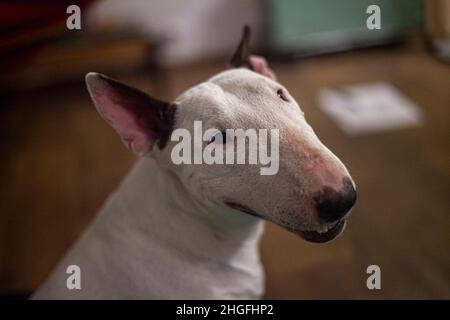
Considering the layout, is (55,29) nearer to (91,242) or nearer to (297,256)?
(91,242)

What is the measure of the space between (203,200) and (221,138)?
5.4 inches

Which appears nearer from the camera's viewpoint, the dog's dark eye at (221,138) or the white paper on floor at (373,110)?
the dog's dark eye at (221,138)

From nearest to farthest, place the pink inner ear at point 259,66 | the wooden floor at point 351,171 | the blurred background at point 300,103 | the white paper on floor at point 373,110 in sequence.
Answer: the pink inner ear at point 259,66 < the blurred background at point 300,103 < the wooden floor at point 351,171 < the white paper on floor at point 373,110

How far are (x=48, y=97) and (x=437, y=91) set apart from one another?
1898 millimetres

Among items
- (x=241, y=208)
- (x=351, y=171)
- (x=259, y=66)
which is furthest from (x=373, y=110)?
(x=241, y=208)

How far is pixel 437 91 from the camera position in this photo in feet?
5.74

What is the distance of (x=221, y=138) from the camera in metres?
0.66

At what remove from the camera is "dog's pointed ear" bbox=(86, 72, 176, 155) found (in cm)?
67

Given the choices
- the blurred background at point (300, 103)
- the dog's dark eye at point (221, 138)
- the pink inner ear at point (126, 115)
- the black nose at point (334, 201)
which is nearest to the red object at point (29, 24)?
the blurred background at point (300, 103)

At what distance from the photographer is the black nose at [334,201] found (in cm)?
60

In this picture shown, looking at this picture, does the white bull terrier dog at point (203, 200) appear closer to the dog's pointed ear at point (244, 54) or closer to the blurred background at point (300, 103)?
the dog's pointed ear at point (244, 54)

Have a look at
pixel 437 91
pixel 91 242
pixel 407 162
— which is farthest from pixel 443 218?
pixel 91 242

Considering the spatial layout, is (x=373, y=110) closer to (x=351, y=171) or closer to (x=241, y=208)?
(x=351, y=171)

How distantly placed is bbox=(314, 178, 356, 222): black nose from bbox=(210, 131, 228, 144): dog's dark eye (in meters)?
0.14
